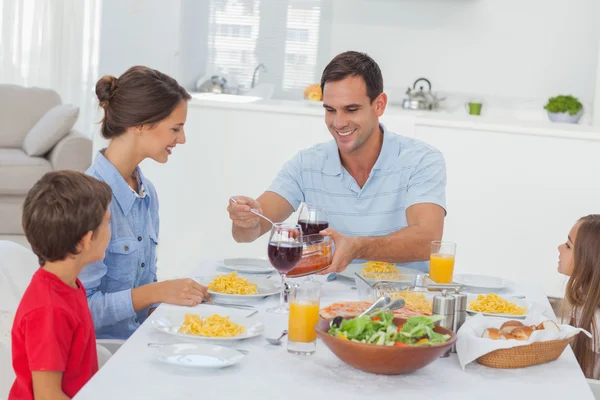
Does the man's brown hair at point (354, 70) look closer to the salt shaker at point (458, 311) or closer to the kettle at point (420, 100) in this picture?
the salt shaker at point (458, 311)

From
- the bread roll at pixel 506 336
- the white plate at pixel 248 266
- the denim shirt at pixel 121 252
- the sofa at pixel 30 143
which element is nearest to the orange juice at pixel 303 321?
the bread roll at pixel 506 336

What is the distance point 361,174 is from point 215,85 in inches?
143

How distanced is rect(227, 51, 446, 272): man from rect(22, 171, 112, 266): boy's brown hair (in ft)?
2.63

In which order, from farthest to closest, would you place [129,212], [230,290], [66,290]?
[129,212]
[230,290]
[66,290]

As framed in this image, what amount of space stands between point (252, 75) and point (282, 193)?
4.22 meters

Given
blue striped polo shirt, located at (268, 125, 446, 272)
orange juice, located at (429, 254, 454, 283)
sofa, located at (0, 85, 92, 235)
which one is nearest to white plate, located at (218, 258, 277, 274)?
blue striped polo shirt, located at (268, 125, 446, 272)

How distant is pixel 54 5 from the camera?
23.0ft

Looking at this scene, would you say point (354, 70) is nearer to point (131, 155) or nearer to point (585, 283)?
point (131, 155)

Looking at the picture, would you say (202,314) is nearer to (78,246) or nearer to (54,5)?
(78,246)

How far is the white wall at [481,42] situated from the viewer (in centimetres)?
614

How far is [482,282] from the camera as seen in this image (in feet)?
7.27

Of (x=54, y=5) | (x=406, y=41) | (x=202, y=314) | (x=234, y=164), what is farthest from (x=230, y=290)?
(x=54, y=5)

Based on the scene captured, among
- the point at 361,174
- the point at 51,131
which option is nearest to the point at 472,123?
the point at 361,174

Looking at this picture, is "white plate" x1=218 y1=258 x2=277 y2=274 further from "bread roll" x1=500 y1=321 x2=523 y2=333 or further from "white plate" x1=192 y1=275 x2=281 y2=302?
"bread roll" x1=500 y1=321 x2=523 y2=333
